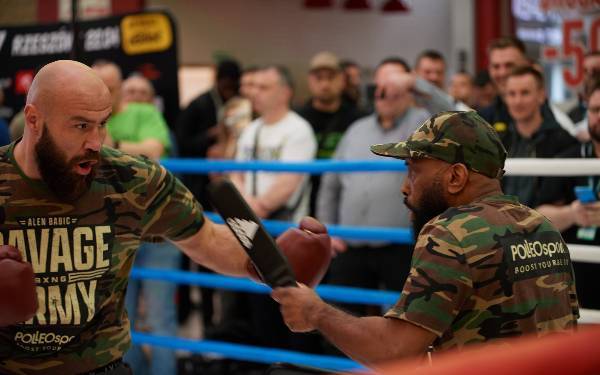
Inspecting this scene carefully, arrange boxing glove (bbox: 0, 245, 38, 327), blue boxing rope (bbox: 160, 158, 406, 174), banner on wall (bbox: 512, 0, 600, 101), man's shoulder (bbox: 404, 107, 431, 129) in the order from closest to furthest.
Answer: boxing glove (bbox: 0, 245, 38, 327), blue boxing rope (bbox: 160, 158, 406, 174), man's shoulder (bbox: 404, 107, 431, 129), banner on wall (bbox: 512, 0, 600, 101)

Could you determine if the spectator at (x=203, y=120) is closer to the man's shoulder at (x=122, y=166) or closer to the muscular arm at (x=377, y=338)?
the man's shoulder at (x=122, y=166)

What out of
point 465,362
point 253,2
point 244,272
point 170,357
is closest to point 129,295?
point 170,357

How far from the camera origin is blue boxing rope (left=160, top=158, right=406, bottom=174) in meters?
4.17

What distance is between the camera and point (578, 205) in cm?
393

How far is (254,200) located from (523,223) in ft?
9.44

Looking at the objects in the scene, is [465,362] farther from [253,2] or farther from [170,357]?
[253,2]

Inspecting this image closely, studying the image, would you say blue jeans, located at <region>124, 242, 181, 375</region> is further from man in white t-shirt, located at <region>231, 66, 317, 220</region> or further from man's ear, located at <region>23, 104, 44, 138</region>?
man's ear, located at <region>23, 104, 44, 138</region>

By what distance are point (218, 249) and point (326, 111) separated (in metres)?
2.82

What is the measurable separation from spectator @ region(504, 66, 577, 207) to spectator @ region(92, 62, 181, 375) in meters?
1.86

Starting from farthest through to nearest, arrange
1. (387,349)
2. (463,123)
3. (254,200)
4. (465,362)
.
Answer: (254,200) < (463,123) < (387,349) < (465,362)

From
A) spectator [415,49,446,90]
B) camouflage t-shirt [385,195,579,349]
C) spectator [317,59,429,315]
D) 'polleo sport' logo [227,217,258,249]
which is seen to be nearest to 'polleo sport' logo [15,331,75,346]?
'polleo sport' logo [227,217,258,249]

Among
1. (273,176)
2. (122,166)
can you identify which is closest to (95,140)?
(122,166)

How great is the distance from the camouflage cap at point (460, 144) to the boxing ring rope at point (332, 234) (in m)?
1.43

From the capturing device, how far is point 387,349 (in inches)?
89.7
